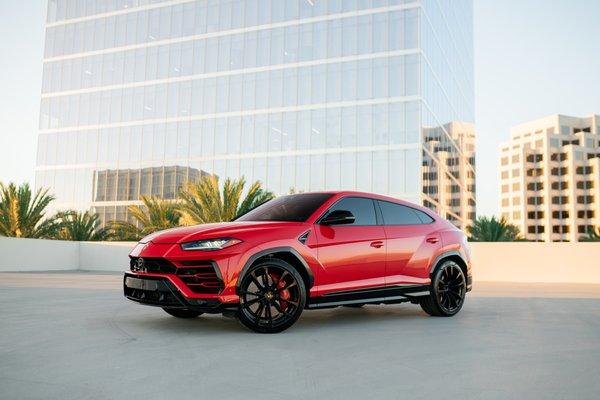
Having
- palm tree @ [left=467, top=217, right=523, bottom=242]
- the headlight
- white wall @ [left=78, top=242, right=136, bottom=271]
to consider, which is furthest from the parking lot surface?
palm tree @ [left=467, top=217, right=523, bottom=242]

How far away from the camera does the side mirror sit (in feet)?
23.6

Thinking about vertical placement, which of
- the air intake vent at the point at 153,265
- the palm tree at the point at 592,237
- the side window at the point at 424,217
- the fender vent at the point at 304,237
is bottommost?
the air intake vent at the point at 153,265

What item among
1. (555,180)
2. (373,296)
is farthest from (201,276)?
(555,180)

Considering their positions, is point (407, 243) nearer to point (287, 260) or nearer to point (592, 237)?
point (287, 260)

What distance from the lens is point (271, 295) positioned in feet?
22.0

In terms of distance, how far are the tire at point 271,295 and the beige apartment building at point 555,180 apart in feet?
419

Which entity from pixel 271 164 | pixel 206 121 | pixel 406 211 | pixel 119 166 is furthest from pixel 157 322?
pixel 119 166

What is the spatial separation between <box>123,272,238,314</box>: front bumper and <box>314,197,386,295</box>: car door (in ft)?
4.18

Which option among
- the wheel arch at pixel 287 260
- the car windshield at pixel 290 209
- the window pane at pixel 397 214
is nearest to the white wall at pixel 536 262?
the window pane at pixel 397 214

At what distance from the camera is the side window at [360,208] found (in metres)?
7.76

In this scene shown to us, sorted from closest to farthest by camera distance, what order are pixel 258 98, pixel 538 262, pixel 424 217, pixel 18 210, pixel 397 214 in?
1. pixel 397 214
2. pixel 424 217
3. pixel 538 262
4. pixel 18 210
5. pixel 258 98

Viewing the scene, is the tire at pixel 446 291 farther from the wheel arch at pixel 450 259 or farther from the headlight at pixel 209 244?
the headlight at pixel 209 244

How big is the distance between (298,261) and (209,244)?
1.04 meters

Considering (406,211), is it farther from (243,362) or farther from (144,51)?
(144,51)
